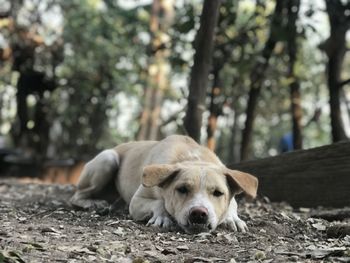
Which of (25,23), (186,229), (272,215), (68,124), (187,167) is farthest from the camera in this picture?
(68,124)

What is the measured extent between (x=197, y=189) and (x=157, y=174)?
0.39m

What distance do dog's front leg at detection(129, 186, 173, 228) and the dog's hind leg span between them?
47.4 inches

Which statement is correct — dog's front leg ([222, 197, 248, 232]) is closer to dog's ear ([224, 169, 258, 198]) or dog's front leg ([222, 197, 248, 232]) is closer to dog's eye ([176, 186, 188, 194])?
dog's ear ([224, 169, 258, 198])

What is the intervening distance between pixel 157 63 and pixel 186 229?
14.1 m

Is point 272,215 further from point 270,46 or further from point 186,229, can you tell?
point 270,46

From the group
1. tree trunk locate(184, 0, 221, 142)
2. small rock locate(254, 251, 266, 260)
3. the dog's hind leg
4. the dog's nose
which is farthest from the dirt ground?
tree trunk locate(184, 0, 221, 142)

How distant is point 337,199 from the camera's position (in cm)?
666

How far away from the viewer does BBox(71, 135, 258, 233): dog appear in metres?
4.82

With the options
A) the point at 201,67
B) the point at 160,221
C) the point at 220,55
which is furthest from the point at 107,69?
the point at 160,221

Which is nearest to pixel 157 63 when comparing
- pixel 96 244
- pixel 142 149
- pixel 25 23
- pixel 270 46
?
pixel 25 23

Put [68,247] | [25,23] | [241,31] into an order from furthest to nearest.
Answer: [25,23], [241,31], [68,247]

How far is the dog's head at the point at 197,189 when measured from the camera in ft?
15.6

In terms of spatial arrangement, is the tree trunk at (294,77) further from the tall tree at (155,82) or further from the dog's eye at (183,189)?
the tall tree at (155,82)

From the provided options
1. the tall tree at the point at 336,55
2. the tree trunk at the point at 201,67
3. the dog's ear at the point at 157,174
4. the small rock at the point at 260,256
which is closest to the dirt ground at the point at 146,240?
the small rock at the point at 260,256
